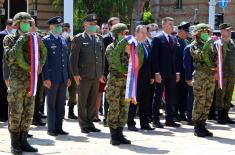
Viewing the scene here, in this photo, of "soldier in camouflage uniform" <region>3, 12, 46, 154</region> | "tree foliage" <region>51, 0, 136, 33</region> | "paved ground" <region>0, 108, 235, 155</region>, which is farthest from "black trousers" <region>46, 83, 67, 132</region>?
"tree foliage" <region>51, 0, 136, 33</region>

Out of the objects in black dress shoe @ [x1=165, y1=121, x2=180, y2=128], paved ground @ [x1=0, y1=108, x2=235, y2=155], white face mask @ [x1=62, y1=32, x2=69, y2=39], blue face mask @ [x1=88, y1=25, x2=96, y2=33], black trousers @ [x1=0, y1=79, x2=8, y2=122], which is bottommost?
paved ground @ [x1=0, y1=108, x2=235, y2=155]

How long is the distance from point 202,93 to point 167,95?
1423 mm

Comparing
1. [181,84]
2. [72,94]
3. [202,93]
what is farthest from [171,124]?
[72,94]

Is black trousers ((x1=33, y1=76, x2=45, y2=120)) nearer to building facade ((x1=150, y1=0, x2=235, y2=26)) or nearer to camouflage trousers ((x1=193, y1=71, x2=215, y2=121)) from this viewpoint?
camouflage trousers ((x1=193, y1=71, x2=215, y2=121))

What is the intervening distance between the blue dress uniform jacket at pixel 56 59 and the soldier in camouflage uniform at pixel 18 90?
5.04 feet

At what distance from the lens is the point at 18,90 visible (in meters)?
8.09

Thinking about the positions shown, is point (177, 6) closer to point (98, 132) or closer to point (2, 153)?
point (98, 132)

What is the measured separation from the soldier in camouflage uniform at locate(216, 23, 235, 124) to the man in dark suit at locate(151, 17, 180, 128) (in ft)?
4.17

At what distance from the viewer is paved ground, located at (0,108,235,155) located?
8.50 metres

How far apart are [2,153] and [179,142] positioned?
3017 mm

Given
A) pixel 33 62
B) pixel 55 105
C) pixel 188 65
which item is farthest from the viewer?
pixel 188 65

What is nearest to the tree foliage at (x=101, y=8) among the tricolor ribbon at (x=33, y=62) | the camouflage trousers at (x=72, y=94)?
the camouflage trousers at (x=72, y=94)

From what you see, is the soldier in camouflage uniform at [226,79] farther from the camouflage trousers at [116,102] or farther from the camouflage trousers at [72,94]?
the camouflage trousers at [116,102]

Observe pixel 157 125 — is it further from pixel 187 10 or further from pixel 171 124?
pixel 187 10
